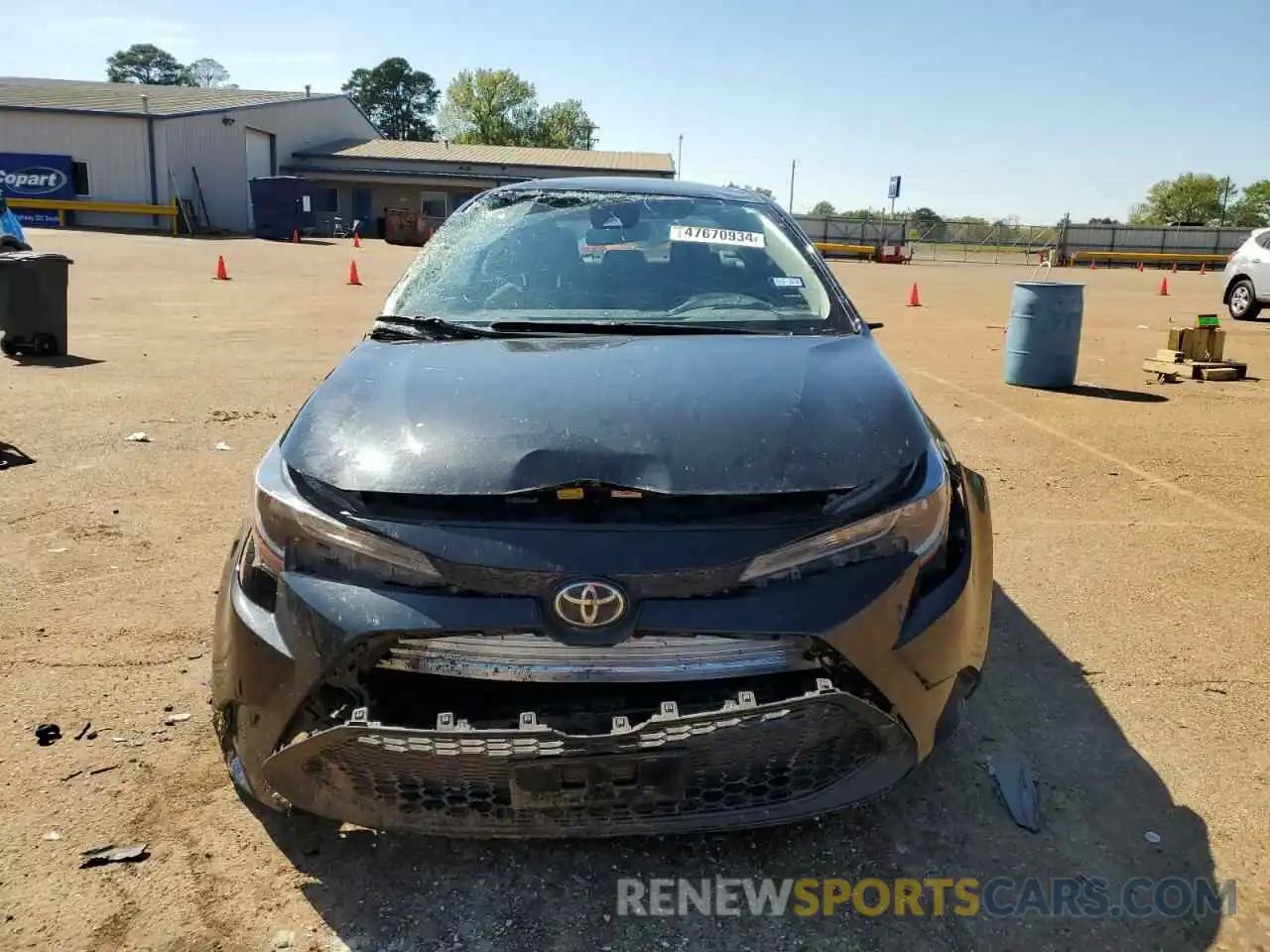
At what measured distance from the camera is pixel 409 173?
45531mm

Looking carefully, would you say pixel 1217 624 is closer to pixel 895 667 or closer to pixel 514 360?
pixel 895 667

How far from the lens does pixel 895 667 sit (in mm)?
2117

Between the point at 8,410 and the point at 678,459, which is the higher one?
the point at 678,459

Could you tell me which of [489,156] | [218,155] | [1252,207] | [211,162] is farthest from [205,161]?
[1252,207]

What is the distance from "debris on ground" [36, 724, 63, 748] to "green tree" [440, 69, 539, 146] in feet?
273

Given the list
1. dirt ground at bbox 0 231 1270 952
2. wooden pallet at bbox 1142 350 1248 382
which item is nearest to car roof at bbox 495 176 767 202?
dirt ground at bbox 0 231 1270 952

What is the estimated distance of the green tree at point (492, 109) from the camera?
80938 millimetres

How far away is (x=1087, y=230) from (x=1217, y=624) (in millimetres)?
51598

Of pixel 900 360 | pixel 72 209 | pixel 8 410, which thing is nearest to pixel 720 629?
pixel 8 410

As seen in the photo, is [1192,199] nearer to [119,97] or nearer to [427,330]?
[119,97]

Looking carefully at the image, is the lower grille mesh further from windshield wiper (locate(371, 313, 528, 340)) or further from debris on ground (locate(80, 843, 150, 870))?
windshield wiper (locate(371, 313, 528, 340))

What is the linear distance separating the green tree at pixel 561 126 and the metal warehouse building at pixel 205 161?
116ft

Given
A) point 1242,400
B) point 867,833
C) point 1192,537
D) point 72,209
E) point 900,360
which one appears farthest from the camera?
point 72,209

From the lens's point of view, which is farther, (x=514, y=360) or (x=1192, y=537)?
(x=1192, y=537)
